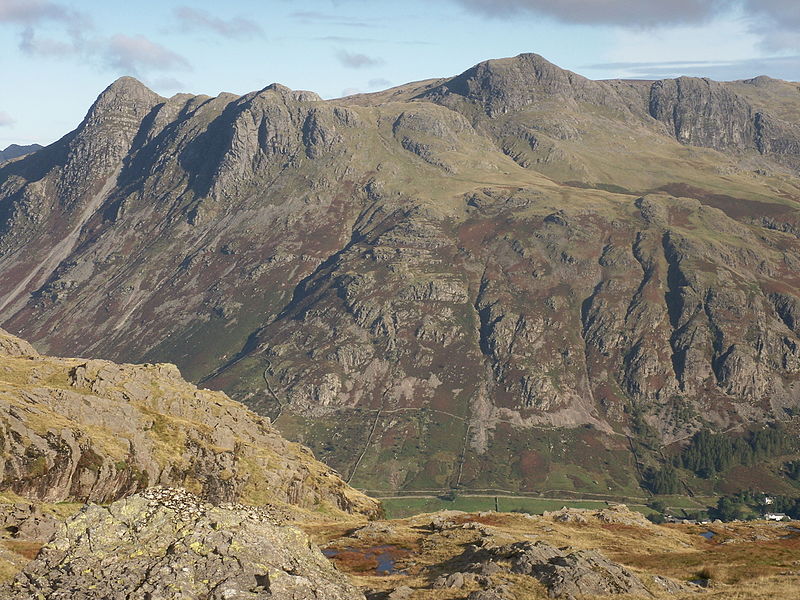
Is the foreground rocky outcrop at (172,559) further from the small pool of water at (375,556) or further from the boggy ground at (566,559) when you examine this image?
the small pool of water at (375,556)

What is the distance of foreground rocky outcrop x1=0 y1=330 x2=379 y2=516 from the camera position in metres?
98.8

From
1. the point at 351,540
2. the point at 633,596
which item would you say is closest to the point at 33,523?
the point at 351,540

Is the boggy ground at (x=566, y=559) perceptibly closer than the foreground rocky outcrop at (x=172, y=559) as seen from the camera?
No

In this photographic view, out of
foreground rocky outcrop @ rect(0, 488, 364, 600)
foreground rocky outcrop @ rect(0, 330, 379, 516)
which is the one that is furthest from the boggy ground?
foreground rocky outcrop @ rect(0, 330, 379, 516)

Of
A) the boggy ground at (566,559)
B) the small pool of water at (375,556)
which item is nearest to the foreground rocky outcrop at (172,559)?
the boggy ground at (566,559)

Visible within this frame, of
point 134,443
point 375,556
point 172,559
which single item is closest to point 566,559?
point 375,556

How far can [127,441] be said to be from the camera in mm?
116688

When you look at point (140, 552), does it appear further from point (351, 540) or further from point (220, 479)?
point (220, 479)

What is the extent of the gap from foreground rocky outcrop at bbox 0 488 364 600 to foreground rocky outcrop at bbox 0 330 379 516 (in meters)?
70.4

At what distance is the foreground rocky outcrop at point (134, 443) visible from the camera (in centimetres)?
9881

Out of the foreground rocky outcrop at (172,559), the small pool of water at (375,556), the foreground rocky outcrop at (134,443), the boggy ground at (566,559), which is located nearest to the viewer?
the foreground rocky outcrop at (172,559)

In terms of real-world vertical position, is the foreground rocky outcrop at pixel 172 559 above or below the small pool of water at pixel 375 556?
above

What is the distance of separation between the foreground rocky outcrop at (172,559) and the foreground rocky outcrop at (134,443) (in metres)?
70.4

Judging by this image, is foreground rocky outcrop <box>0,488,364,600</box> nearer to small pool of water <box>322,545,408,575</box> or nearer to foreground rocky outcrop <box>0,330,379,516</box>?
small pool of water <box>322,545,408,575</box>
